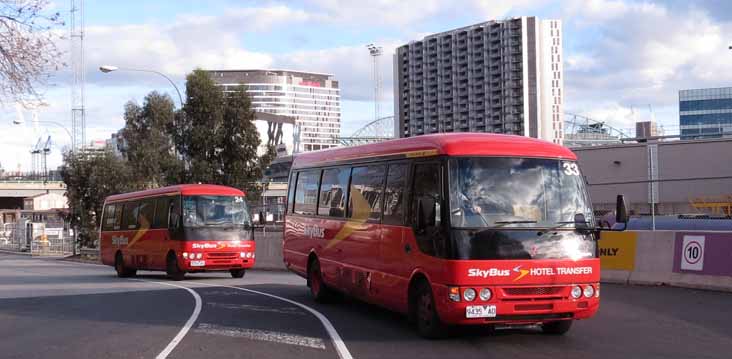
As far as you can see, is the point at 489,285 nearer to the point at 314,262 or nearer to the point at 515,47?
the point at 314,262

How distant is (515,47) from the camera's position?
13625 cm

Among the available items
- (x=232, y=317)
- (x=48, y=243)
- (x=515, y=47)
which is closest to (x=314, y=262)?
(x=232, y=317)

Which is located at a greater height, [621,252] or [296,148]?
[296,148]

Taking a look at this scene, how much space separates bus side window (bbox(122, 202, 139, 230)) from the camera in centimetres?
2902

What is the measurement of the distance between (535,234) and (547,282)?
2.04 ft

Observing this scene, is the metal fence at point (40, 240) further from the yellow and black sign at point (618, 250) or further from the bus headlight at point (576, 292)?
the bus headlight at point (576, 292)

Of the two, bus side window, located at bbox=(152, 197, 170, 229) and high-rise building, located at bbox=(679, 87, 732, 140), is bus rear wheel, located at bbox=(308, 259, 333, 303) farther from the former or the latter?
high-rise building, located at bbox=(679, 87, 732, 140)

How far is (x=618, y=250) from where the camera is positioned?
1861 centimetres

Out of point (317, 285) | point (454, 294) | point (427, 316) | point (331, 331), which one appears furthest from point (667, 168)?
point (454, 294)

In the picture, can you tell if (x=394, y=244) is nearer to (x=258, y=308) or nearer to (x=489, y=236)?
(x=489, y=236)

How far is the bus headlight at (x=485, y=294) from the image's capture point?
33.2ft

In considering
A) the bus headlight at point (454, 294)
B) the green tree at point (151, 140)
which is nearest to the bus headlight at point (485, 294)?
the bus headlight at point (454, 294)

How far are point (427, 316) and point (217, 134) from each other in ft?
95.1

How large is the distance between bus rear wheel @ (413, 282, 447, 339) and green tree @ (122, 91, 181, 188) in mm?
29364
